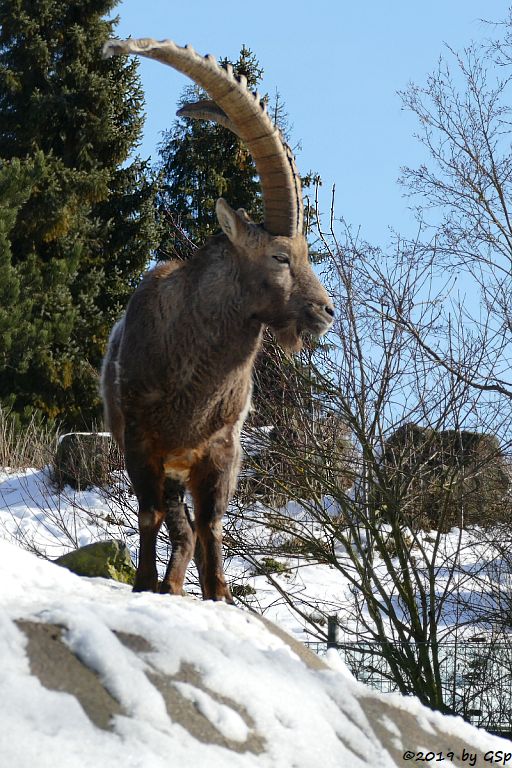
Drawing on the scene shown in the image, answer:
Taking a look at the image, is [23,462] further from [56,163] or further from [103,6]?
[103,6]

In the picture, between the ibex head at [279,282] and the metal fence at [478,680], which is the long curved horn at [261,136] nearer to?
the ibex head at [279,282]

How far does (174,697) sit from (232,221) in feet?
10.5

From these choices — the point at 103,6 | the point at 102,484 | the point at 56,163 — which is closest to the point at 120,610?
the point at 102,484

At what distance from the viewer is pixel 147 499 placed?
17.7 ft

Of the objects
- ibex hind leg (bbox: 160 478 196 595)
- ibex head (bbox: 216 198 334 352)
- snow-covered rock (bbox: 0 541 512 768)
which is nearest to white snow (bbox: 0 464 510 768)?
snow-covered rock (bbox: 0 541 512 768)

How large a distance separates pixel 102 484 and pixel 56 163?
43.1 feet

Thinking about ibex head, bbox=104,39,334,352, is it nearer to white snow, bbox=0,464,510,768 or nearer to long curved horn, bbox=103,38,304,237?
long curved horn, bbox=103,38,304,237

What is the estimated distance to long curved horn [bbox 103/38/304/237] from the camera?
568cm

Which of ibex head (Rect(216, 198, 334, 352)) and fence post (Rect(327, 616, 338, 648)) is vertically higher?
ibex head (Rect(216, 198, 334, 352))

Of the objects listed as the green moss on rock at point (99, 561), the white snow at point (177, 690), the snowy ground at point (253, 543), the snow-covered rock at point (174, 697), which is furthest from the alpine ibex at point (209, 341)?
the snowy ground at point (253, 543)

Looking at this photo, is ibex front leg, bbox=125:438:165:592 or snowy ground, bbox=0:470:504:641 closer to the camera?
ibex front leg, bbox=125:438:165:592

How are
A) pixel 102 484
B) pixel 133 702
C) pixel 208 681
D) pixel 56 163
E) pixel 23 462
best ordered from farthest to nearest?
pixel 56 163
pixel 23 462
pixel 102 484
pixel 208 681
pixel 133 702

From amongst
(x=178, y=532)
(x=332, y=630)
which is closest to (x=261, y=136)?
(x=178, y=532)

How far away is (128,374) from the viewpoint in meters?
5.56
